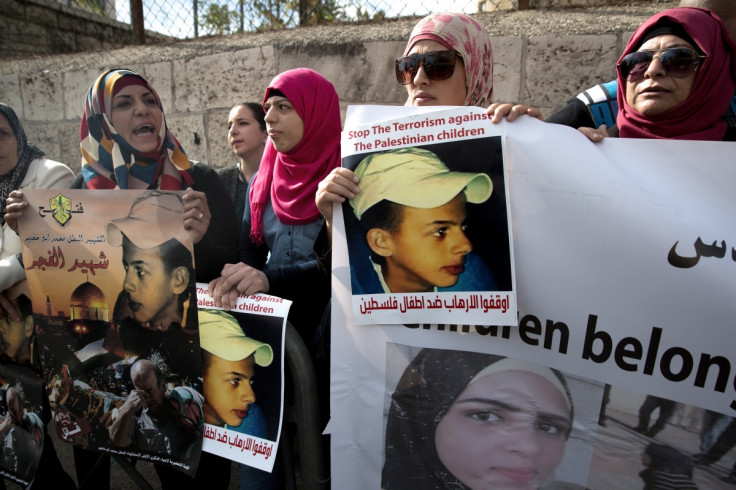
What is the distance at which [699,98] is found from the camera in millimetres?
1340

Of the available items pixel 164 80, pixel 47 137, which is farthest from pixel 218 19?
pixel 47 137

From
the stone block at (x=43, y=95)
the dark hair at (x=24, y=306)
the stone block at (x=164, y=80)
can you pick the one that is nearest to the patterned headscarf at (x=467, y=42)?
the dark hair at (x=24, y=306)

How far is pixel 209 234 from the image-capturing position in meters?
1.61

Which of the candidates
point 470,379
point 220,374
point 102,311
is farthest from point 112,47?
point 470,379

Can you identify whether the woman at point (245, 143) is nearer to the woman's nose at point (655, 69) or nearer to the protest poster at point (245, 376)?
the protest poster at point (245, 376)

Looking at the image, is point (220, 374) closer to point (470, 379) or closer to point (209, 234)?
point (209, 234)

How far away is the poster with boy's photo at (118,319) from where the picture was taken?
136cm

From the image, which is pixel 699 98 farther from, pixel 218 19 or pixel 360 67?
pixel 218 19

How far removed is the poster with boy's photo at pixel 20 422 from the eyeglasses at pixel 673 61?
221 cm

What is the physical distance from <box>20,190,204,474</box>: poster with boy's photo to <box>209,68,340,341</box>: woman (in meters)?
0.35

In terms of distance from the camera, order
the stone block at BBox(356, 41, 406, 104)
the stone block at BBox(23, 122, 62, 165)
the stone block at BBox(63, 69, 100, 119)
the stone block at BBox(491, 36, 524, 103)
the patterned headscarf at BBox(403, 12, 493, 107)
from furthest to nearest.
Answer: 1. the stone block at BBox(23, 122, 62, 165)
2. the stone block at BBox(63, 69, 100, 119)
3. the stone block at BBox(356, 41, 406, 104)
4. the stone block at BBox(491, 36, 524, 103)
5. the patterned headscarf at BBox(403, 12, 493, 107)

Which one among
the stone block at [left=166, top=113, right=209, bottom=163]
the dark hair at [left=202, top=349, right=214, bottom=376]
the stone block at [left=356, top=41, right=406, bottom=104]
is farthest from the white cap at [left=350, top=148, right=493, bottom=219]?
the stone block at [left=166, top=113, right=209, bottom=163]

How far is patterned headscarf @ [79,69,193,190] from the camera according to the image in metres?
1.78

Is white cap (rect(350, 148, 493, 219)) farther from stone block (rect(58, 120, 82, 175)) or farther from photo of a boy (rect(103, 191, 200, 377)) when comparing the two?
stone block (rect(58, 120, 82, 175))
